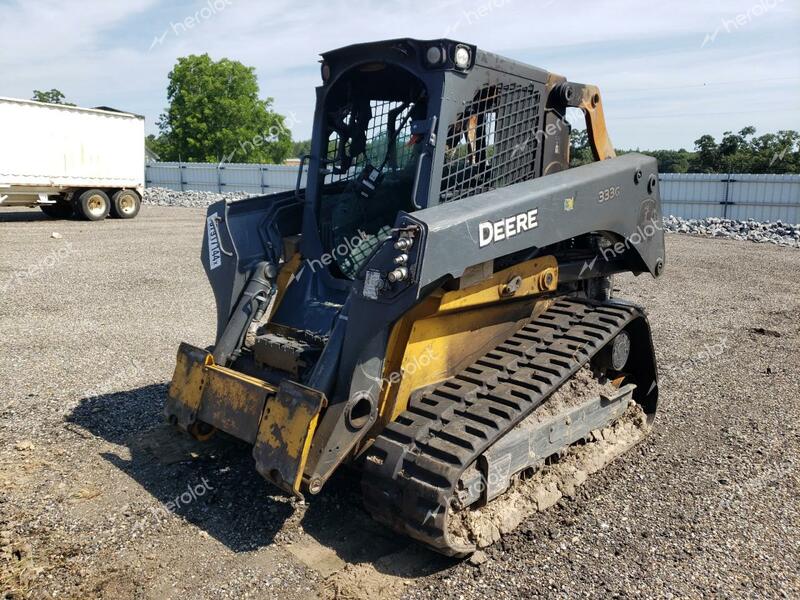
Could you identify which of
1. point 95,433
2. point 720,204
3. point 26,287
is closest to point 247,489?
point 95,433

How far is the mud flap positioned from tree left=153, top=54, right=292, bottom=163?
4087 centimetres

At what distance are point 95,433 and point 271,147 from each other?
146 ft

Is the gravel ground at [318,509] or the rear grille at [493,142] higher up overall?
the rear grille at [493,142]

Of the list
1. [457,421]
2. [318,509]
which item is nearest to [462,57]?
[457,421]

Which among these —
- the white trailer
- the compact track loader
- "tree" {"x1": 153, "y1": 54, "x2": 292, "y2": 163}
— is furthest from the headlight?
"tree" {"x1": 153, "y1": 54, "x2": 292, "y2": 163}

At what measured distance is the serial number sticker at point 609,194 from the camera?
4.53 m

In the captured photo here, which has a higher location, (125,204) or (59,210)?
(125,204)

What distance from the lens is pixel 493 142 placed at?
14.6 ft

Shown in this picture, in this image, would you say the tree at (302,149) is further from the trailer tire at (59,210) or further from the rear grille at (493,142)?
the trailer tire at (59,210)

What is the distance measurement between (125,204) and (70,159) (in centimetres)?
214

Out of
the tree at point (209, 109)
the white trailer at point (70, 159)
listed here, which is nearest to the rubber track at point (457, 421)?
the white trailer at point (70, 159)

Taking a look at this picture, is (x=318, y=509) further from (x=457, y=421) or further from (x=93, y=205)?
(x=93, y=205)

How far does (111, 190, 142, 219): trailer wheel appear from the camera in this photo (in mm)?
20847

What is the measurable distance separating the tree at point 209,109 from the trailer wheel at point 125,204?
21848 mm
